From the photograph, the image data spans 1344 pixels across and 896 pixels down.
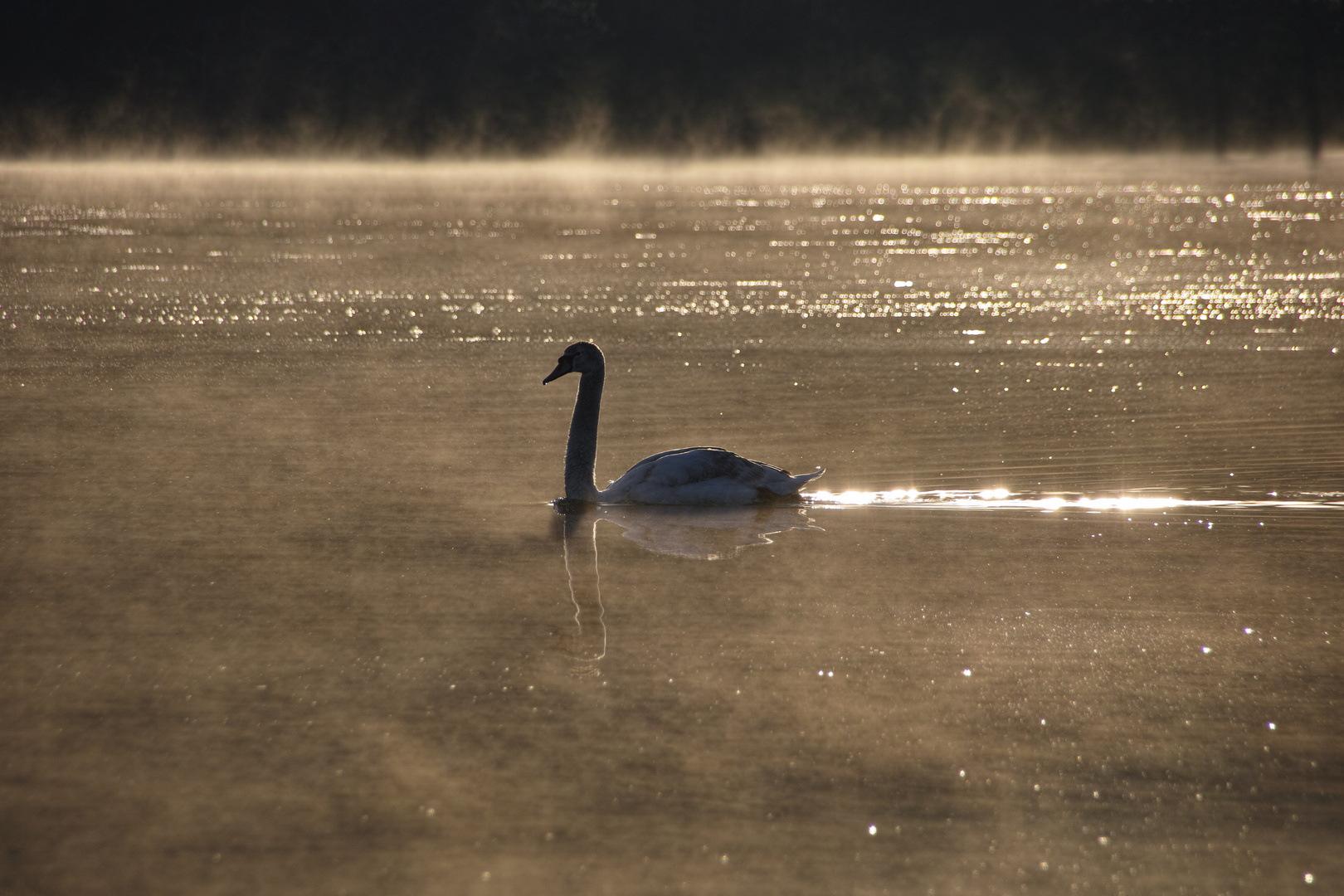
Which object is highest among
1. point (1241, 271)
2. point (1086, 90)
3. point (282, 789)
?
point (1086, 90)

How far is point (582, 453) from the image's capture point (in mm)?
8539

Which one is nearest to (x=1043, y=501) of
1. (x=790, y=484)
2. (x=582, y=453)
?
(x=790, y=484)

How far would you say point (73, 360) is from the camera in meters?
13.1

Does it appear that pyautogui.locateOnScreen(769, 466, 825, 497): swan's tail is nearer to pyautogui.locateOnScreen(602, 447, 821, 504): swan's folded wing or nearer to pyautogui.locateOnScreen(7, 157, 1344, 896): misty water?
pyautogui.locateOnScreen(602, 447, 821, 504): swan's folded wing

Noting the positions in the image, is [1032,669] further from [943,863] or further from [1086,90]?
[1086,90]

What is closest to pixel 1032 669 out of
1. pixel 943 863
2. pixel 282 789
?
pixel 943 863

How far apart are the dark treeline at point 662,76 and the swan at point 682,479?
203 feet

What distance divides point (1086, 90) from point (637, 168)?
29.6 m

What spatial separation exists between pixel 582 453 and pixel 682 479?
592 mm

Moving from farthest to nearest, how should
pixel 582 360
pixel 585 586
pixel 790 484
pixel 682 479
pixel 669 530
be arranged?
pixel 582 360
pixel 790 484
pixel 682 479
pixel 669 530
pixel 585 586

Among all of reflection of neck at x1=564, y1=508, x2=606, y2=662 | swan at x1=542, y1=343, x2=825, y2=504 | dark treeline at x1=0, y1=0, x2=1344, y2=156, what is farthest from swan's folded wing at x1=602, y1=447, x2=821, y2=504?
dark treeline at x1=0, y1=0, x2=1344, y2=156

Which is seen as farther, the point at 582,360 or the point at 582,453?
the point at 582,360

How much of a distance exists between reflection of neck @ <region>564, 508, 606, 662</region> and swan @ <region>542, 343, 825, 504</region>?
9.9 inches

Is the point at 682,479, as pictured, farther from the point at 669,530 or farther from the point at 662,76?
the point at 662,76
